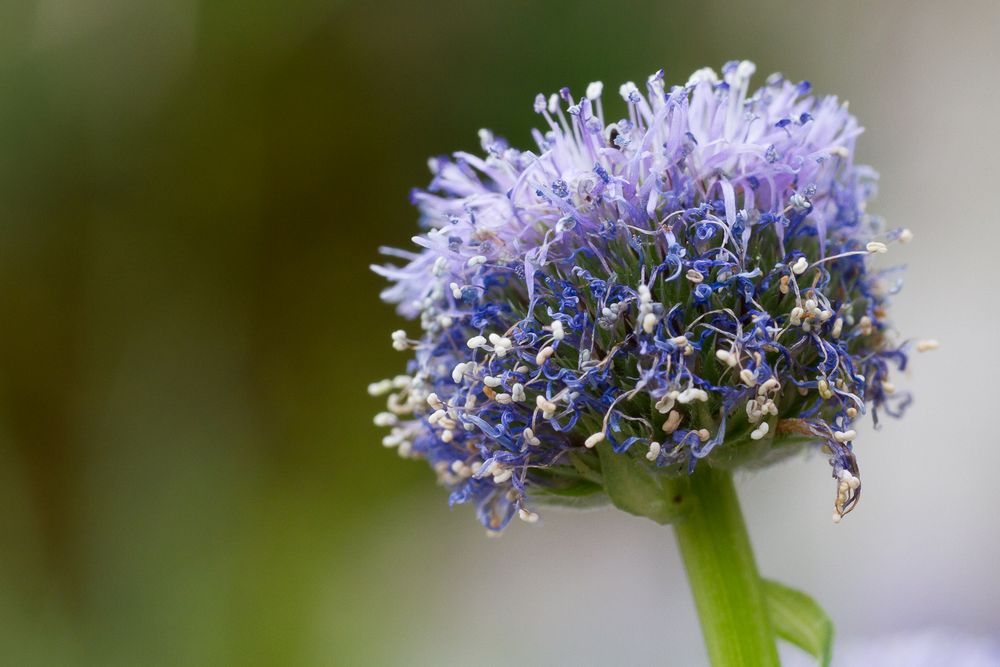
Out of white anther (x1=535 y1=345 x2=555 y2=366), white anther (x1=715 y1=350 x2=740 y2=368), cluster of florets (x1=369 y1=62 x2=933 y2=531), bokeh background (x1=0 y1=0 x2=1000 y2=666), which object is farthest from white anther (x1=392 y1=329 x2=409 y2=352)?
bokeh background (x1=0 y1=0 x2=1000 y2=666)

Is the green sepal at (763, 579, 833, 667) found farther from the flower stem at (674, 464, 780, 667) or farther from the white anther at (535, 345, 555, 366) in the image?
the white anther at (535, 345, 555, 366)

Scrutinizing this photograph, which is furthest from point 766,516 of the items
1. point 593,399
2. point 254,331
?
point 593,399

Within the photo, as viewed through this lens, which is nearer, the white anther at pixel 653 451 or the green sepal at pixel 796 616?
the white anther at pixel 653 451

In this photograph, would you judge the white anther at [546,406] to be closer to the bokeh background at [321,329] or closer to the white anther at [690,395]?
the white anther at [690,395]

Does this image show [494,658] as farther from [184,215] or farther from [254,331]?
[184,215]

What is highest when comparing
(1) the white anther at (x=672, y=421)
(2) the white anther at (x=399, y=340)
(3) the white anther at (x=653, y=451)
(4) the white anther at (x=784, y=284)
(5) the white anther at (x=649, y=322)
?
(2) the white anther at (x=399, y=340)

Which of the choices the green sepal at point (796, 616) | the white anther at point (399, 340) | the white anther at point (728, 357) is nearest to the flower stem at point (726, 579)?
the green sepal at point (796, 616)
